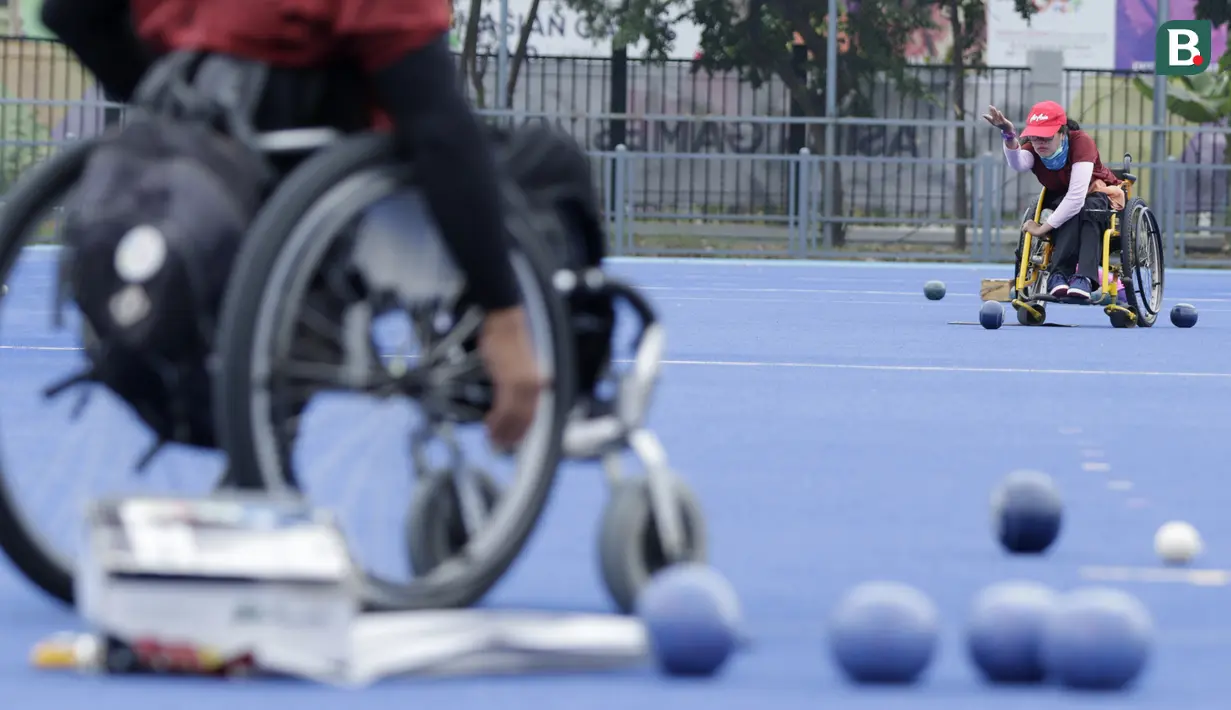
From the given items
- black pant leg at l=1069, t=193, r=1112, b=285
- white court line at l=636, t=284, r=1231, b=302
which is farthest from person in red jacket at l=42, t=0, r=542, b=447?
white court line at l=636, t=284, r=1231, b=302

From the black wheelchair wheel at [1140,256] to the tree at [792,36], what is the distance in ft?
43.2

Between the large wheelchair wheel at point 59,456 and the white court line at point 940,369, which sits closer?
the large wheelchair wheel at point 59,456

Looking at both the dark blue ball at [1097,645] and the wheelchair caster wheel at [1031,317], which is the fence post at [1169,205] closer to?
the wheelchair caster wheel at [1031,317]

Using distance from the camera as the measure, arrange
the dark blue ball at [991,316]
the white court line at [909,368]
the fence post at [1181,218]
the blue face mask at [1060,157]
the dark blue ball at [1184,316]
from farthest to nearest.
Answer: the fence post at [1181,218]
the dark blue ball at [1184,316]
the blue face mask at [1060,157]
the dark blue ball at [991,316]
the white court line at [909,368]

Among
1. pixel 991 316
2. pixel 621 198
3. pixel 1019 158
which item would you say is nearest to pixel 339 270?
pixel 991 316

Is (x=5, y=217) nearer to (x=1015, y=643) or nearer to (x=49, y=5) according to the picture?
(x=49, y=5)

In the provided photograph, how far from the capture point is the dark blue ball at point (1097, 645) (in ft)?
13.2

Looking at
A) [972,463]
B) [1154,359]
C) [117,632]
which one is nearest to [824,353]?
[1154,359]

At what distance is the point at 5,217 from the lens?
15.3 ft

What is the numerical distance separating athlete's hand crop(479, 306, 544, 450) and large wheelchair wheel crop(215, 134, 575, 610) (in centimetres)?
6

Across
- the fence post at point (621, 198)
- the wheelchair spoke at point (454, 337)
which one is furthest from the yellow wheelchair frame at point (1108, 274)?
the wheelchair spoke at point (454, 337)

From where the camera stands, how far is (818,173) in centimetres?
2769

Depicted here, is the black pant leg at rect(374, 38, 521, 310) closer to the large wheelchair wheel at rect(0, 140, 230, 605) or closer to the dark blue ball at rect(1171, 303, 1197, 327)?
the large wheelchair wheel at rect(0, 140, 230, 605)

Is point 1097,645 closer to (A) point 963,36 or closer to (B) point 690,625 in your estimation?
(B) point 690,625
